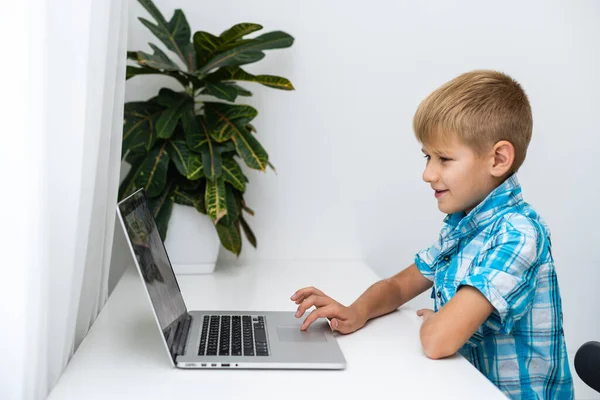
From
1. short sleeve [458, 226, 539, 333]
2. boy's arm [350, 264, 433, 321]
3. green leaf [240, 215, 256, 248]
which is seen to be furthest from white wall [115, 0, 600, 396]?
short sleeve [458, 226, 539, 333]

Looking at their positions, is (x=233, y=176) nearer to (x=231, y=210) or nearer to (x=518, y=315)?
(x=231, y=210)

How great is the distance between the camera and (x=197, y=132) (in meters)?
1.83

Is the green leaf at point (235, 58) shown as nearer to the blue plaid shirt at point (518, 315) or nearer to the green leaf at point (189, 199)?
the green leaf at point (189, 199)

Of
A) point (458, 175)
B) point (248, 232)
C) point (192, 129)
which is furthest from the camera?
point (248, 232)

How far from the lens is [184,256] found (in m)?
1.83

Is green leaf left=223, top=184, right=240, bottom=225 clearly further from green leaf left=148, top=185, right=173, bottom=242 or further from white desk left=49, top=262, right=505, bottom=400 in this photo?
white desk left=49, top=262, right=505, bottom=400

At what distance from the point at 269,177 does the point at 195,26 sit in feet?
1.59

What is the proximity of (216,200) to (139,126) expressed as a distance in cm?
28

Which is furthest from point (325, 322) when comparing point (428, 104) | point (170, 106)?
point (170, 106)

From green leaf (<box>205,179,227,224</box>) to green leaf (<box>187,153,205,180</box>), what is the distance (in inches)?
1.4

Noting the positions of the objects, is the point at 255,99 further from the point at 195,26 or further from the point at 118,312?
the point at 118,312

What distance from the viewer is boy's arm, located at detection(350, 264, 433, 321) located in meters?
1.36

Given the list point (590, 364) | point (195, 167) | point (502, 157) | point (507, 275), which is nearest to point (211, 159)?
point (195, 167)

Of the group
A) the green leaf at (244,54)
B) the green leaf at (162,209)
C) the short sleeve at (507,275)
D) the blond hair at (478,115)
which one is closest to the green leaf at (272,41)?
the green leaf at (244,54)
